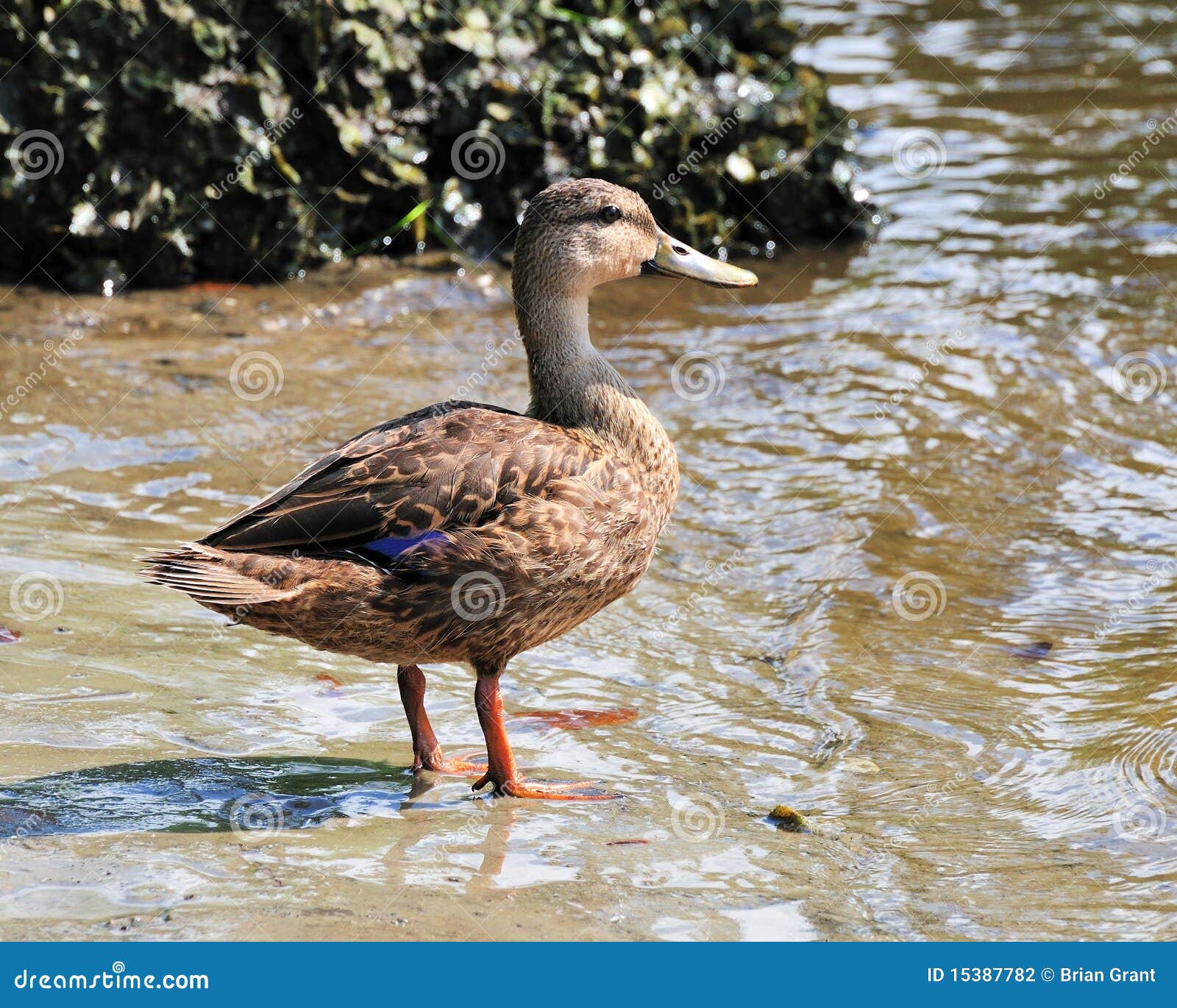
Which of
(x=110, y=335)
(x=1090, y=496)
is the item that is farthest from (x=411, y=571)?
(x=110, y=335)

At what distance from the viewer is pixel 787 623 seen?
6.47 metres

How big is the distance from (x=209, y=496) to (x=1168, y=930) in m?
4.79

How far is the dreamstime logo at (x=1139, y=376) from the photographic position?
27.5 ft

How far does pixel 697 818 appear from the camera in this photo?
15.1ft

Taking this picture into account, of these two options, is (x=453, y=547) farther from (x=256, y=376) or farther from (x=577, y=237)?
(x=256, y=376)

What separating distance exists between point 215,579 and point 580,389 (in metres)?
→ 1.53
